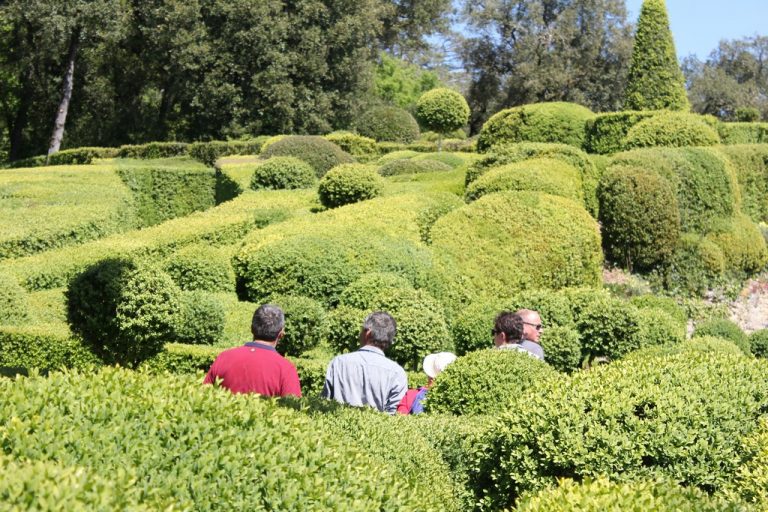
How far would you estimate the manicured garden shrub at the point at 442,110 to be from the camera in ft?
87.5

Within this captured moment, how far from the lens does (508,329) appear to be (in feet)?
25.8

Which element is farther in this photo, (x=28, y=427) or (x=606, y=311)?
(x=606, y=311)

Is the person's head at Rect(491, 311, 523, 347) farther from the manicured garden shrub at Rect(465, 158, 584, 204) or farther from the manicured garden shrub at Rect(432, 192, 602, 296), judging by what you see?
the manicured garden shrub at Rect(465, 158, 584, 204)

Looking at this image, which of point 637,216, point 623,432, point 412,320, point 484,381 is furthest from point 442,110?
Result: point 623,432

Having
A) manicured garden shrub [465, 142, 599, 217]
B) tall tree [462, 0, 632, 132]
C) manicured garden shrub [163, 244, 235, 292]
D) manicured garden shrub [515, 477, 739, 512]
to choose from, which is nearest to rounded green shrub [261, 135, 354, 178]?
manicured garden shrub [465, 142, 599, 217]

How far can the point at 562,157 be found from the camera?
16922mm

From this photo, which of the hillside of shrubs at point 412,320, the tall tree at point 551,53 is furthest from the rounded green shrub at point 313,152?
the tall tree at point 551,53

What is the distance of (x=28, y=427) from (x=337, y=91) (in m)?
33.6

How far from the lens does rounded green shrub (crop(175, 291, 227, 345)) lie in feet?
34.8

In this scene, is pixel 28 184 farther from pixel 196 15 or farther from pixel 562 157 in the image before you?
pixel 196 15

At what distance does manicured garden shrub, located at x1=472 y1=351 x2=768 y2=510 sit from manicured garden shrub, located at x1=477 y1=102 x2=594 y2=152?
15701 millimetres

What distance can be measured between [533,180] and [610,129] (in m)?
6.63

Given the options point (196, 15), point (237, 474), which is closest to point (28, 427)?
point (237, 474)

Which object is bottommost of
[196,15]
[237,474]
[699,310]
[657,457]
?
[699,310]
